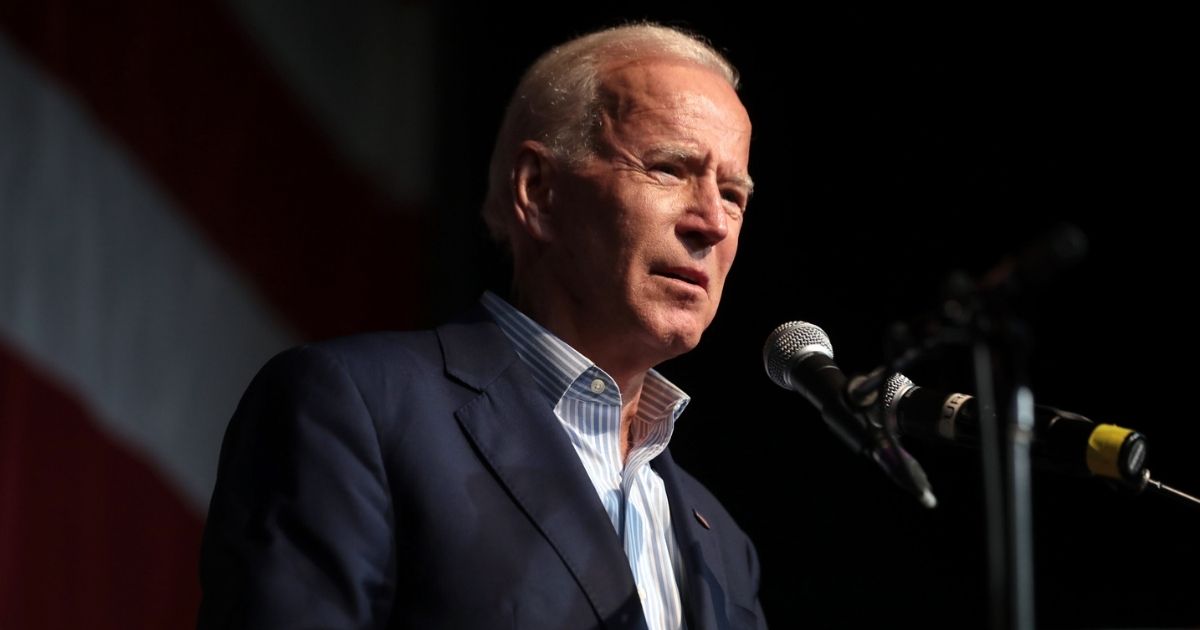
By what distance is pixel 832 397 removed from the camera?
1350mm

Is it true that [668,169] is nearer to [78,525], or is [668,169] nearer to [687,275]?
[687,275]

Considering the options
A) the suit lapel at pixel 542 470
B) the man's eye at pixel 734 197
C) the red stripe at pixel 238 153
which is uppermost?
the red stripe at pixel 238 153

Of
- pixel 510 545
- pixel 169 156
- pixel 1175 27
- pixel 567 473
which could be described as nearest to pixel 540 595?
pixel 510 545

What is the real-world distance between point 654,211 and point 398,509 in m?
0.64

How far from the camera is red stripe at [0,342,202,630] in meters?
2.64

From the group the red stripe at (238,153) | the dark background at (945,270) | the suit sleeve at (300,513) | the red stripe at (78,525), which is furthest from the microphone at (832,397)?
the red stripe at (238,153)

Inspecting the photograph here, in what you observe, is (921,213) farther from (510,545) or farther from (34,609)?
(34,609)

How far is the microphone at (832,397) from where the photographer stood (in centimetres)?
122

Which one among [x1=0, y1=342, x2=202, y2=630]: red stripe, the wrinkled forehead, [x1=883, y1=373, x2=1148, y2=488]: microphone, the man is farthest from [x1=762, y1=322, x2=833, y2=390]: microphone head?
[x1=0, y1=342, x2=202, y2=630]: red stripe

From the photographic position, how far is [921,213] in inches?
129

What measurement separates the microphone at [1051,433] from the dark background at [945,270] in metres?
1.76

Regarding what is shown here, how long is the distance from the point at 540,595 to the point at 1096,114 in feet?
7.46

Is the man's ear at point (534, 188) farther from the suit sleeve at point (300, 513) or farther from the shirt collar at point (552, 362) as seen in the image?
the suit sleeve at point (300, 513)

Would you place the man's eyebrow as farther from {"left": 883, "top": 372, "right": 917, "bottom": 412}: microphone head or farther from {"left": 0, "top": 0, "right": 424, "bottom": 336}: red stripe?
{"left": 0, "top": 0, "right": 424, "bottom": 336}: red stripe
